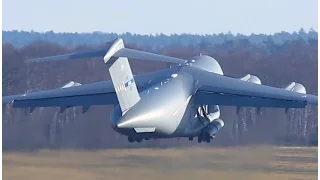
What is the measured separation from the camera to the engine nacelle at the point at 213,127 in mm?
35781

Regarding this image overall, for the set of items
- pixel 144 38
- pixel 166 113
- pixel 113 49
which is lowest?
pixel 166 113

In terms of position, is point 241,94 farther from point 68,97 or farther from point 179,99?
point 68,97

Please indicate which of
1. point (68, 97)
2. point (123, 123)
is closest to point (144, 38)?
point (68, 97)

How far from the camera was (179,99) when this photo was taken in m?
34.7

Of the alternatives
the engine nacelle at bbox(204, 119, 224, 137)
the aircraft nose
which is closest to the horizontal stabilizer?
the aircraft nose

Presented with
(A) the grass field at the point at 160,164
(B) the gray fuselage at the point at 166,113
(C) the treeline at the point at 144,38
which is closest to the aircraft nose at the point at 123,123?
(B) the gray fuselage at the point at 166,113

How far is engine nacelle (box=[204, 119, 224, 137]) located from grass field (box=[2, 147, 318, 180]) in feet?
5.87

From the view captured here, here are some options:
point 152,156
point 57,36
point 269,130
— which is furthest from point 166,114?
point 57,36

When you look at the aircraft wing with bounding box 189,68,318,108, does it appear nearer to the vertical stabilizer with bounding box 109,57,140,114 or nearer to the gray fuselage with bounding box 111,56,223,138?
the gray fuselage with bounding box 111,56,223,138

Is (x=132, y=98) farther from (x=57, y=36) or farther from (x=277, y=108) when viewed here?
(x=57, y=36)

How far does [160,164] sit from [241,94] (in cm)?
468

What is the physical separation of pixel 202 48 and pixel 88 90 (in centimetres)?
2352

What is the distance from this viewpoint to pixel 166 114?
33.3 metres

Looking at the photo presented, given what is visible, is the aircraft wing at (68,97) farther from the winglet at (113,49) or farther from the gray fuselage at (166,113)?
the winglet at (113,49)
